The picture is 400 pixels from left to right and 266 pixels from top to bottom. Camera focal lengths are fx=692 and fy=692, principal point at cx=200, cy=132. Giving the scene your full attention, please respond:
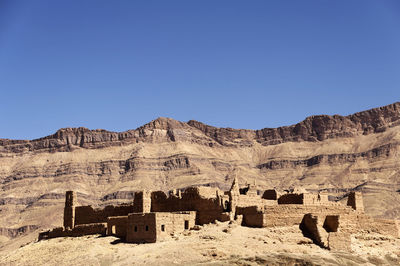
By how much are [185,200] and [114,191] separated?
138 metres

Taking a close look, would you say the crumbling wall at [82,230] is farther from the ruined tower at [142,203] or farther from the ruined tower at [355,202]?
the ruined tower at [355,202]

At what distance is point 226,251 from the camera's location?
4953cm

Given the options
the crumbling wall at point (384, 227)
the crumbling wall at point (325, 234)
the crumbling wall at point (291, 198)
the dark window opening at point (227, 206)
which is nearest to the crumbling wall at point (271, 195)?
the crumbling wall at point (291, 198)

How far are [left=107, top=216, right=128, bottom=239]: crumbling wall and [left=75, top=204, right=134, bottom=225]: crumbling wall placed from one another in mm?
5422

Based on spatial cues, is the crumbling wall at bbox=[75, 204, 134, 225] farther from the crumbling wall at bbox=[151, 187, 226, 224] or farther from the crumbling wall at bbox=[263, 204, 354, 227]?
Answer: the crumbling wall at bbox=[263, 204, 354, 227]

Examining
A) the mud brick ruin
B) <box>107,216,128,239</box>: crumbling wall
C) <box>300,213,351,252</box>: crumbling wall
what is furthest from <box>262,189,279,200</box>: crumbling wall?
<box>107,216,128,239</box>: crumbling wall

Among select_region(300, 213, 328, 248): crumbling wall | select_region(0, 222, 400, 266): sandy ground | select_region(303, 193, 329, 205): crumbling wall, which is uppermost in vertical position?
select_region(303, 193, 329, 205): crumbling wall

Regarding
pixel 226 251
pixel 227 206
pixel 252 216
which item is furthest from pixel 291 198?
pixel 226 251

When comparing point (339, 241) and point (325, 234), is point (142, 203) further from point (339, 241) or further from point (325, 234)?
point (339, 241)

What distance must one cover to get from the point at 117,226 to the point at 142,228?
5.87 m

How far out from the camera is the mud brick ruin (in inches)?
2170

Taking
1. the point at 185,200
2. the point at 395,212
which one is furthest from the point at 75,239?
the point at 395,212

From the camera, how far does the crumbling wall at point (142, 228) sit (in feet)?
Result: 180

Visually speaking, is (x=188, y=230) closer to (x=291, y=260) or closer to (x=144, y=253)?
(x=144, y=253)
